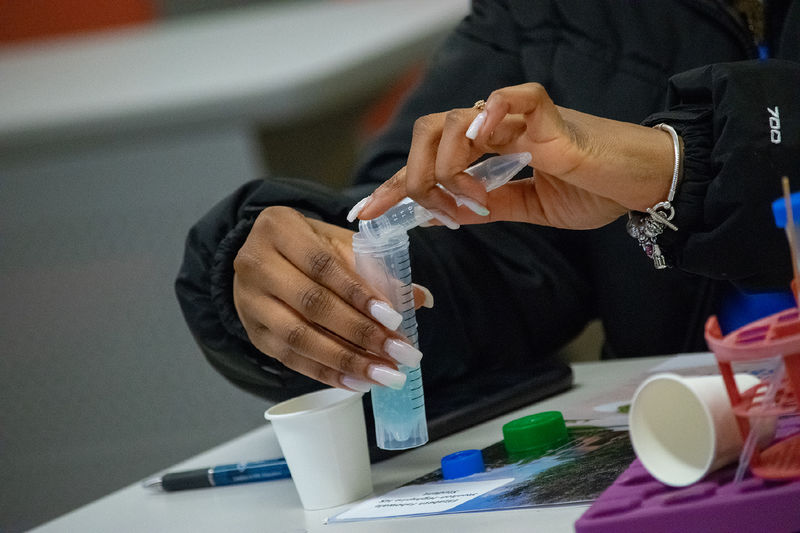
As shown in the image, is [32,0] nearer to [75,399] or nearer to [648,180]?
[75,399]

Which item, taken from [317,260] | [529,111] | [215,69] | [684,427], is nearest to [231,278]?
[317,260]

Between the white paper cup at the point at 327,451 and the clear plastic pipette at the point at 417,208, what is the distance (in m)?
0.13

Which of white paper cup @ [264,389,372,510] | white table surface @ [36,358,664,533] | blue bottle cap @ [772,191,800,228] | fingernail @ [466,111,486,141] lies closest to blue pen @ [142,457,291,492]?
white table surface @ [36,358,664,533]

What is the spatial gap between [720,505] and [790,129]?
314 millimetres

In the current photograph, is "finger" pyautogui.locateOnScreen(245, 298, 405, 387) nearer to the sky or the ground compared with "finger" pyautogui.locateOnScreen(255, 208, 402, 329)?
nearer to the ground

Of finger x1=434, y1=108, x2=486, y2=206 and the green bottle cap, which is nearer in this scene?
finger x1=434, y1=108, x2=486, y2=206

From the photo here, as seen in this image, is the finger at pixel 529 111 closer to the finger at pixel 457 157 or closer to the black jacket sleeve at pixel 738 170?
the finger at pixel 457 157

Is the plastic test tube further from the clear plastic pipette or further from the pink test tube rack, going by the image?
the pink test tube rack

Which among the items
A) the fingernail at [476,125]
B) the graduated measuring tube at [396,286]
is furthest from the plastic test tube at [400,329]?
the fingernail at [476,125]

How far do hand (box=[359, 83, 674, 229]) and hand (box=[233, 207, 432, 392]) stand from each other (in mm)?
77

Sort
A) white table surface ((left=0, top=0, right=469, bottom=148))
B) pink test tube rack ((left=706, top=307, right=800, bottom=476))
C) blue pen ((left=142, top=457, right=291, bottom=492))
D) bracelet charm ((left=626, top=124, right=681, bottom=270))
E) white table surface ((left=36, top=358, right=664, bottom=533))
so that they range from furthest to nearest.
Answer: white table surface ((left=0, top=0, right=469, bottom=148))
blue pen ((left=142, top=457, right=291, bottom=492))
bracelet charm ((left=626, top=124, right=681, bottom=270))
white table surface ((left=36, top=358, right=664, bottom=533))
pink test tube rack ((left=706, top=307, right=800, bottom=476))

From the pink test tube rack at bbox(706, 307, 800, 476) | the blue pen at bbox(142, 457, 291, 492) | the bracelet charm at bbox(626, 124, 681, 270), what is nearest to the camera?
the pink test tube rack at bbox(706, 307, 800, 476)

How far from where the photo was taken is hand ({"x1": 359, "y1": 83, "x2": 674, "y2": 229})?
0.62 meters

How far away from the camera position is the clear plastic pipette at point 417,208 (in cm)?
65
